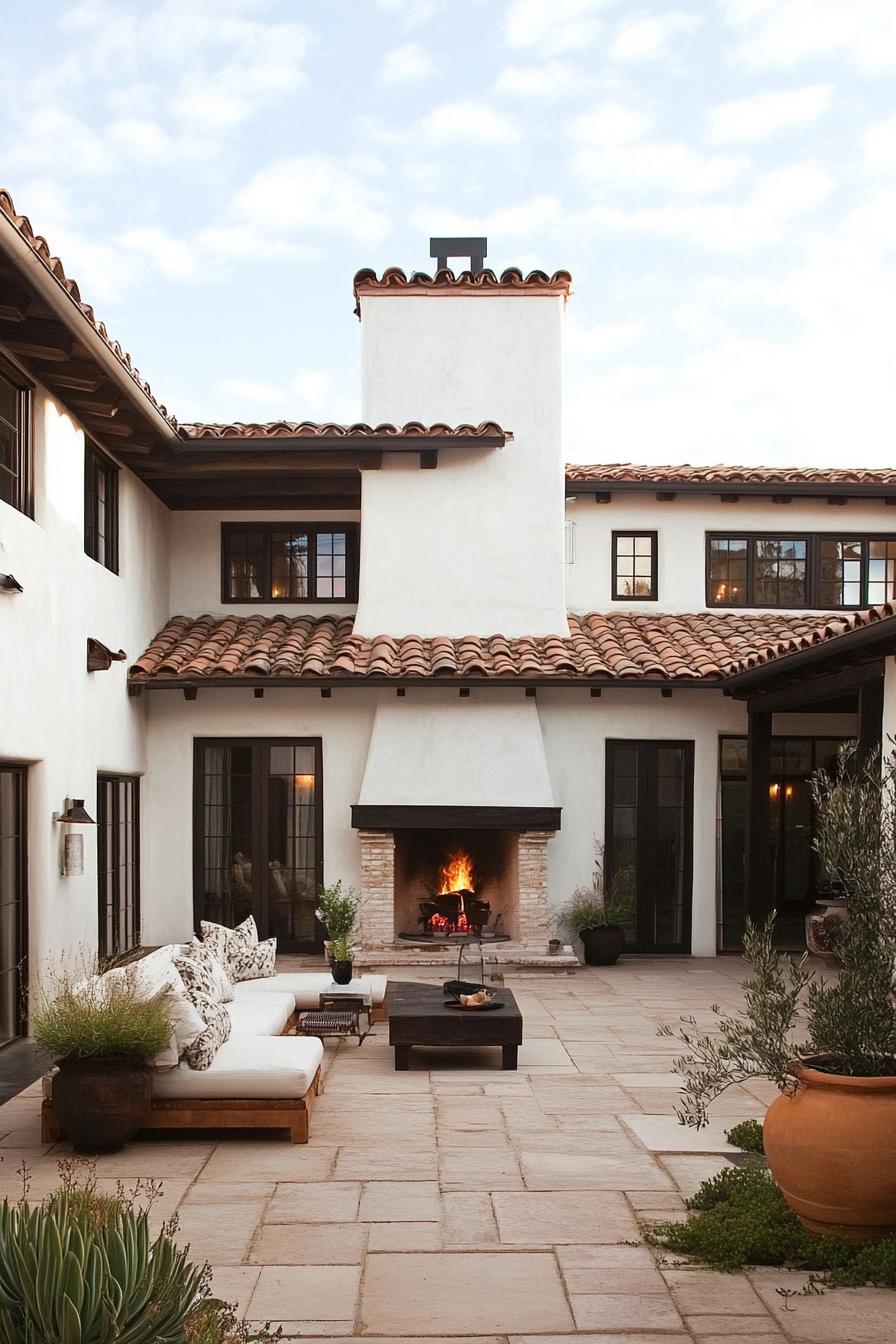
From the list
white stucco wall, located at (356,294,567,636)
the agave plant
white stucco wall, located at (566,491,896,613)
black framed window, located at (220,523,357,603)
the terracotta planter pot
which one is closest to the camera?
the agave plant

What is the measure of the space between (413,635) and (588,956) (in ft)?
13.3

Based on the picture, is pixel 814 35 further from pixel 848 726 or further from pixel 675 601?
pixel 848 726

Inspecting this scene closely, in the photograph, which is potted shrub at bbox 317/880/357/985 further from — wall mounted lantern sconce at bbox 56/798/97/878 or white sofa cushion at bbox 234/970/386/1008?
wall mounted lantern sconce at bbox 56/798/97/878

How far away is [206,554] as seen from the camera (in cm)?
1558

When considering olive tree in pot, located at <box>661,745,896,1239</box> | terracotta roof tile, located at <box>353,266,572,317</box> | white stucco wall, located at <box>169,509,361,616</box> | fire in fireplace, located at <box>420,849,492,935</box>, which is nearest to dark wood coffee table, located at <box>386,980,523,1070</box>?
olive tree in pot, located at <box>661,745,896,1239</box>

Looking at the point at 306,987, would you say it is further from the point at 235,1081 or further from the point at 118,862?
the point at 118,862

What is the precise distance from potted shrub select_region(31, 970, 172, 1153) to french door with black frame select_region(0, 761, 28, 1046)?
270cm

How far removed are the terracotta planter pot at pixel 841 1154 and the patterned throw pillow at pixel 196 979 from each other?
3619mm

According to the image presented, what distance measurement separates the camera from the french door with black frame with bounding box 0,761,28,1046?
9.50 m

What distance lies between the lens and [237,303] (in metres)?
25.2

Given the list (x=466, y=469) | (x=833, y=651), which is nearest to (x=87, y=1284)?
(x=833, y=651)

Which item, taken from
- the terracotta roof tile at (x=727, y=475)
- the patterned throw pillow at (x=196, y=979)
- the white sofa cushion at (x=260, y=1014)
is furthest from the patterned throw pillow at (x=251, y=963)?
the terracotta roof tile at (x=727, y=475)

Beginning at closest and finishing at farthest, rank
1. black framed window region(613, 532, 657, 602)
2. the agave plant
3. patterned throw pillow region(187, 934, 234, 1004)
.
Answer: the agave plant
patterned throw pillow region(187, 934, 234, 1004)
black framed window region(613, 532, 657, 602)

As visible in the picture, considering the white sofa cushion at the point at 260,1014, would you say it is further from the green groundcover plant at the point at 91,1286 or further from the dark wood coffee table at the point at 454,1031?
the green groundcover plant at the point at 91,1286
